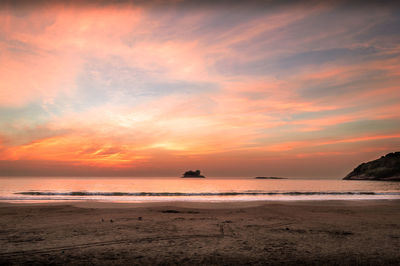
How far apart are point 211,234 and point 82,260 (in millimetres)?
4743

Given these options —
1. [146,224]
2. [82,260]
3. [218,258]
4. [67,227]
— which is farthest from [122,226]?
[218,258]

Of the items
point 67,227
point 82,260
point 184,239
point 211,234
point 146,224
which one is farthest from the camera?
point 146,224

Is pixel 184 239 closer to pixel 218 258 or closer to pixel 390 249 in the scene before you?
pixel 218 258

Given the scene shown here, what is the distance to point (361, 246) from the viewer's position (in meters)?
8.41

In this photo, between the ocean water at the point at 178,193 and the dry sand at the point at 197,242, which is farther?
the ocean water at the point at 178,193

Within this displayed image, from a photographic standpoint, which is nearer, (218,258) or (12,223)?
(218,258)

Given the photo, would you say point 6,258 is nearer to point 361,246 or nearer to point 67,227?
point 67,227

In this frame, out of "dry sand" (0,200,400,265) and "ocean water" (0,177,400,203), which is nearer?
"dry sand" (0,200,400,265)

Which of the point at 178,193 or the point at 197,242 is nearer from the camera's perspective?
the point at 197,242

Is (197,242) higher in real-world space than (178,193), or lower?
higher

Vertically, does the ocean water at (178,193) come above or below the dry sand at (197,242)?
below

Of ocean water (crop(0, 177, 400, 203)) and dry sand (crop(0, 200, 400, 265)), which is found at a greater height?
dry sand (crop(0, 200, 400, 265))

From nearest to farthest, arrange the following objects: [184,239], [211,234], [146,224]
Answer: [184,239]
[211,234]
[146,224]

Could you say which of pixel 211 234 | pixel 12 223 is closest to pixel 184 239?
pixel 211 234
